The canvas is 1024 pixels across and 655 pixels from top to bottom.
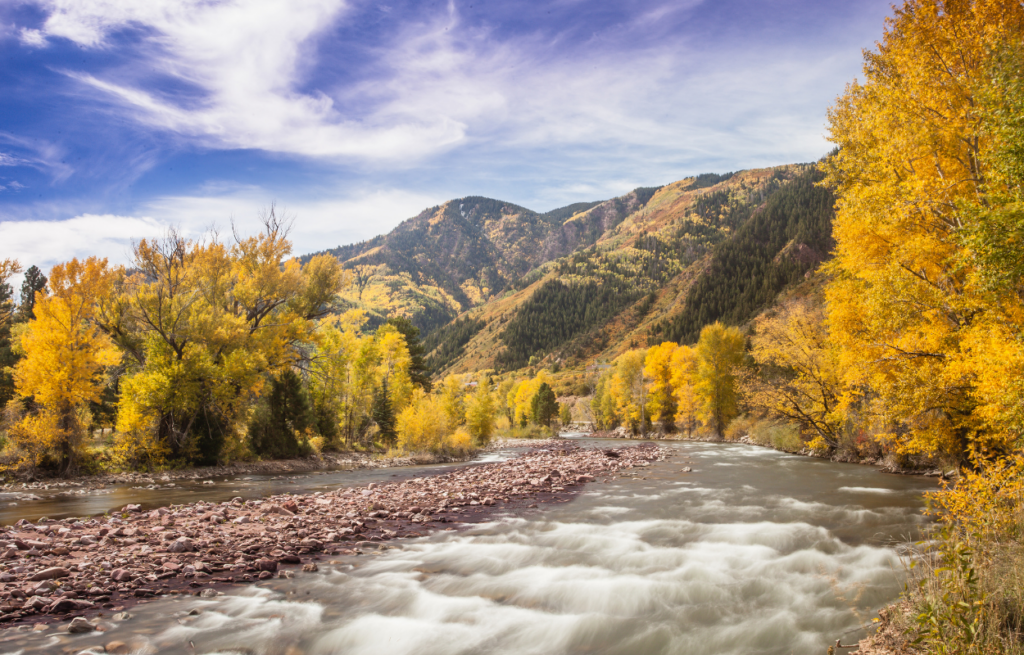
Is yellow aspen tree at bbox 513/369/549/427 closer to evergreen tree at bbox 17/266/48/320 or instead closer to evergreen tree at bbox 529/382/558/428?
evergreen tree at bbox 529/382/558/428

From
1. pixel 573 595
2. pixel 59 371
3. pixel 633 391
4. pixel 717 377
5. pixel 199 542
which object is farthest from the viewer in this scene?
pixel 633 391

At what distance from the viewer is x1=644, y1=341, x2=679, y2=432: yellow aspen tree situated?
242ft

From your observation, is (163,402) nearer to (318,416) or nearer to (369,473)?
(369,473)

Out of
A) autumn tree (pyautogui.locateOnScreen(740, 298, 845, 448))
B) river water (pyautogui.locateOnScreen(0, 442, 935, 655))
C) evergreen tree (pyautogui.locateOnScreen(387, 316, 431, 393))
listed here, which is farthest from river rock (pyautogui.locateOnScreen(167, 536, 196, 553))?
evergreen tree (pyautogui.locateOnScreen(387, 316, 431, 393))

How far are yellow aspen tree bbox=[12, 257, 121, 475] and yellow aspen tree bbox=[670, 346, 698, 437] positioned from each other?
199 ft

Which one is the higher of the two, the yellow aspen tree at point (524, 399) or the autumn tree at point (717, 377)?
the autumn tree at point (717, 377)

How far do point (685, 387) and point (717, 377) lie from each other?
7219mm

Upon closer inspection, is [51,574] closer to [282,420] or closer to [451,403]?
[282,420]

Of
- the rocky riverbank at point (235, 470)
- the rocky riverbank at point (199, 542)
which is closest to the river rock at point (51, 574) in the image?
the rocky riverbank at point (199, 542)

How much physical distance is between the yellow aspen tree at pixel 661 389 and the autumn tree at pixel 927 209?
184 feet

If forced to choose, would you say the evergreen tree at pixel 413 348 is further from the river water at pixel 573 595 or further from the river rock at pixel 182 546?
the river rock at pixel 182 546

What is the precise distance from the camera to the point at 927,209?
14.6 m

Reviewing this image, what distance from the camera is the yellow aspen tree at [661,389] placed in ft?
242

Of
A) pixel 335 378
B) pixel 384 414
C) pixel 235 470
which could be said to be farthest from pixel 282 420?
pixel 384 414
